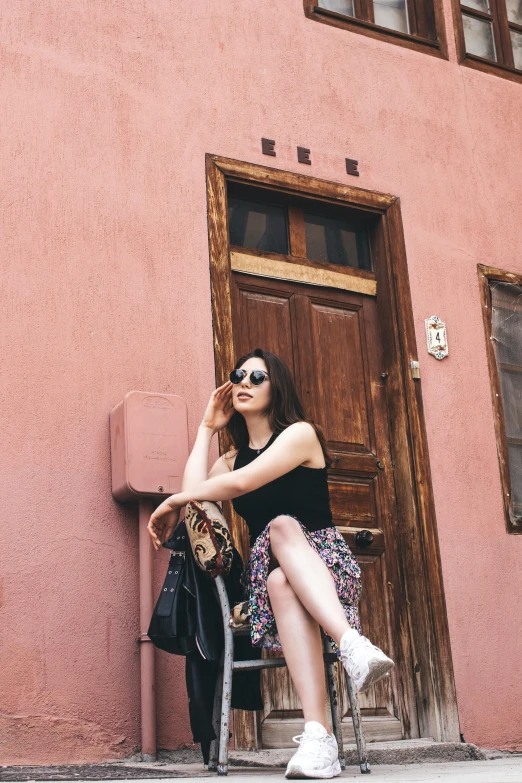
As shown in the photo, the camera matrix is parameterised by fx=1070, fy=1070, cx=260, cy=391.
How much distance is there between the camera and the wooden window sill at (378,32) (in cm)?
584

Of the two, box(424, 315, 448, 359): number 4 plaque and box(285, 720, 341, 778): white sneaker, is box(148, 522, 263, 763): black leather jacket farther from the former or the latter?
box(424, 315, 448, 359): number 4 plaque

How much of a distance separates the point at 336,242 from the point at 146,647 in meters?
2.51

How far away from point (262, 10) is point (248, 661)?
3566 mm

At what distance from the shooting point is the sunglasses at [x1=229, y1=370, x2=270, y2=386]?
152 inches

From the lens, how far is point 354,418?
542 centimetres

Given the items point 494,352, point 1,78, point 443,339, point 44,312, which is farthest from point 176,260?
point 494,352

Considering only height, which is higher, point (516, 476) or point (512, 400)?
point (512, 400)

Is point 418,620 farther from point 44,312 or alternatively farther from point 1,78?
point 1,78

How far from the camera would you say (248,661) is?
353 centimetres

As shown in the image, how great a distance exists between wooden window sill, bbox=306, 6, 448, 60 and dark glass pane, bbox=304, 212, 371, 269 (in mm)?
1105

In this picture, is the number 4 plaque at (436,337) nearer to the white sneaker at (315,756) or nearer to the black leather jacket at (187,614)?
the black leather jacket at (187,614)

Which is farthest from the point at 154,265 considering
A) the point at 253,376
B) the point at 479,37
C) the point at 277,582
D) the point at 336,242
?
the point at 479,37

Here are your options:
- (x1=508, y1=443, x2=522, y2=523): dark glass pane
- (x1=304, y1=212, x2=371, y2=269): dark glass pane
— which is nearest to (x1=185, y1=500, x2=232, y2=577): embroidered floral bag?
(x1=304, y1=212, x2=371, y2=269): dark glass pane

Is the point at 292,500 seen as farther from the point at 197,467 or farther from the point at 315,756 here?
the point at 315,756
